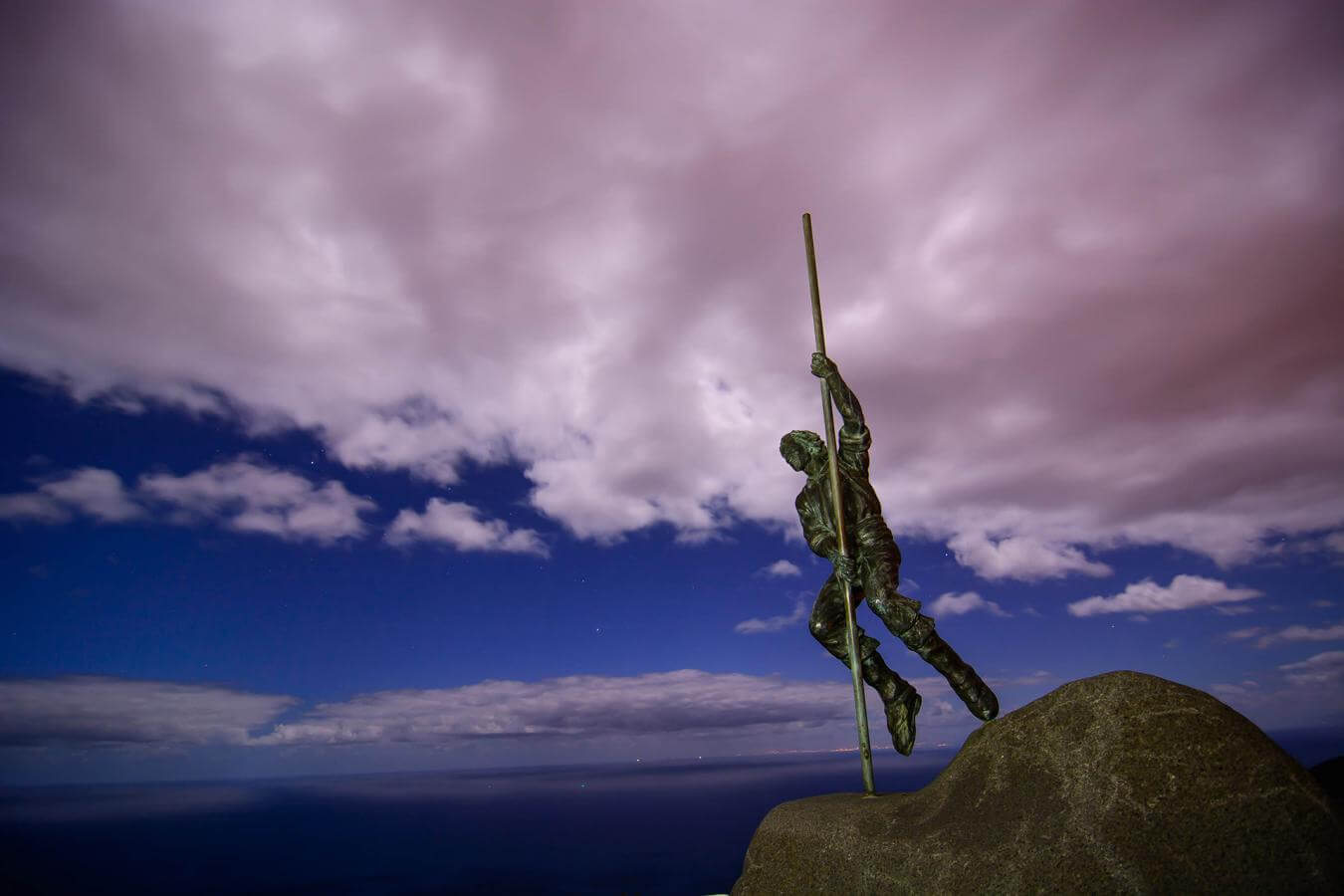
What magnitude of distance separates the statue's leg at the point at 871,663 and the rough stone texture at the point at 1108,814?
6.78 feet

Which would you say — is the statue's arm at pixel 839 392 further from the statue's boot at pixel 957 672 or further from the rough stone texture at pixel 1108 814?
the rough stone texture at pixel 1108 814

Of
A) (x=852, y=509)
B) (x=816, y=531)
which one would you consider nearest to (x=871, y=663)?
(x=816, y=531)

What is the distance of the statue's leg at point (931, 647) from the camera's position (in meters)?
9.30

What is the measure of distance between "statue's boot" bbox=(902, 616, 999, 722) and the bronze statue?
0.01 metres

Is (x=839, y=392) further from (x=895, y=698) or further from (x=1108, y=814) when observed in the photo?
(x=1108, y=814)

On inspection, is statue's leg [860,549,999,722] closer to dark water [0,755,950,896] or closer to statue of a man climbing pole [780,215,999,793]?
statue of a man climbing pole [780,215,999,793]

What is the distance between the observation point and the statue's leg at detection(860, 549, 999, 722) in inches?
366

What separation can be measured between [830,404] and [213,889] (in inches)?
5542

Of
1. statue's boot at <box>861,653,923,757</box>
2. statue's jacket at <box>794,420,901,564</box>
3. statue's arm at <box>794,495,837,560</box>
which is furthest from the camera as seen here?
statue's arm at <box>794,495,837,560</box>

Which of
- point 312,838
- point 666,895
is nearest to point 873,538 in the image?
point 666,895

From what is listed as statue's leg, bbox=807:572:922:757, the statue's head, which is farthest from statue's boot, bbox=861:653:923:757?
the statue's head

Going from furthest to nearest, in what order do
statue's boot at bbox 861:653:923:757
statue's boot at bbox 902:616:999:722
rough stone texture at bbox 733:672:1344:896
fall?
statue's boot at bbox 861:653:923:757 → statue's boot at bbox 902:616:999:722 → rough stone texture at bbox 733:672:1344:896

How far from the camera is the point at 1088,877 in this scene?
6.15m

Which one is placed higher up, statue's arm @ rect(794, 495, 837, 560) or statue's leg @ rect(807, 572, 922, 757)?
statue's arm @ rect(794, 495, 837, 560)
